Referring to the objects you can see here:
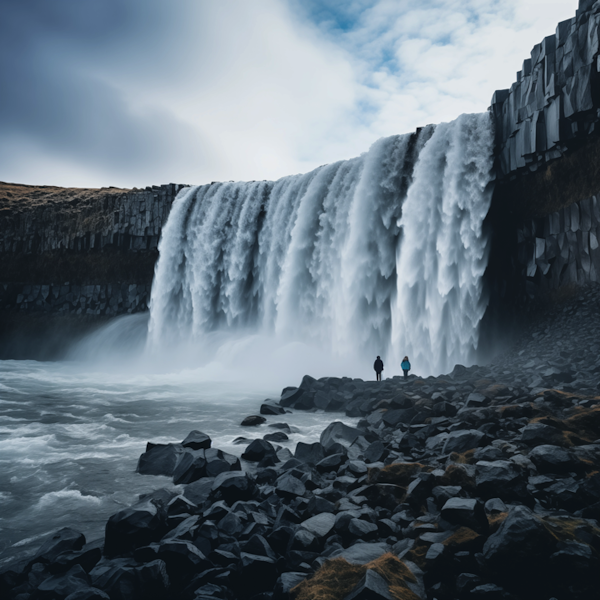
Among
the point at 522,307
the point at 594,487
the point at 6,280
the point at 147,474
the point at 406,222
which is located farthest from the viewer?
the point at 6,280

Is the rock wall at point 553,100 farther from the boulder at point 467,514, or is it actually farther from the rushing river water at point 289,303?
the boulder at point 467,514

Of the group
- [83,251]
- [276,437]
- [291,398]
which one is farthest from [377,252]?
[83,251]

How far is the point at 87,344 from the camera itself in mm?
39844

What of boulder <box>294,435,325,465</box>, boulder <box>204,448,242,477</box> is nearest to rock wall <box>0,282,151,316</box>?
boulder <box>204,448,242,477</box>

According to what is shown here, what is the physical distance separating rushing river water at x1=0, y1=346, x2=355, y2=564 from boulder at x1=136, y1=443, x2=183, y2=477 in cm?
19

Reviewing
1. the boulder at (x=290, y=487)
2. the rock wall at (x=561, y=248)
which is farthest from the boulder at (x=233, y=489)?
the rock wall at (x=561, y=248)

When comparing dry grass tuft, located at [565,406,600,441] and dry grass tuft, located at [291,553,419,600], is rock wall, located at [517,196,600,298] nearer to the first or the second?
dry grass tuft, located at [565,406,600,441]

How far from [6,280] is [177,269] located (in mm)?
25267

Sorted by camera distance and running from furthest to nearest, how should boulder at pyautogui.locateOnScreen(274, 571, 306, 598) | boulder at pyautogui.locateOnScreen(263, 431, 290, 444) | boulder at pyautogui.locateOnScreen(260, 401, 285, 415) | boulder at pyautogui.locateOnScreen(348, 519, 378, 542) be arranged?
boulder at pyautogui.locateOnScreen(260, 401, 285, 415), boulder at pyautogui.locateOnScreen(263, 431, 290, 444), boulder at pyautogui.locateOnScreen(348, 519, 378, 542), boulder at pyautogui.locateOnScreen(274, 571, 306, 598)

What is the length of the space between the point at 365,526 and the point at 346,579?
1.02 meters

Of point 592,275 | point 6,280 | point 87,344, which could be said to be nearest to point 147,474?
point 592,275

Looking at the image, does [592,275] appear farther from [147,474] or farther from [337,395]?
[147,474]

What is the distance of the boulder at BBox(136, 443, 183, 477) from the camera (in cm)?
738

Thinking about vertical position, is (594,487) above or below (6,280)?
below
